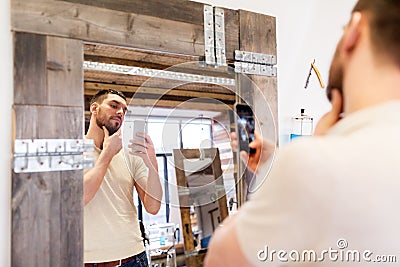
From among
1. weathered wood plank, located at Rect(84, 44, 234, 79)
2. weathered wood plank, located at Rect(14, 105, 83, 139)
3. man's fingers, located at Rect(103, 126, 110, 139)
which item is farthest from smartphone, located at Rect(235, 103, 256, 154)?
weathered wood plank, located at Rect(14, 105, 83, 139)

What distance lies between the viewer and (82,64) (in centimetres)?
110

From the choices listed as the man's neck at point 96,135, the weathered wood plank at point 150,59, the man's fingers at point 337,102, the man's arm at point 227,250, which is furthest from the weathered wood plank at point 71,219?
the man's fingers at point 337,102

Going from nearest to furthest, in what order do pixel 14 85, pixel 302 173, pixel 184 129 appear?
pixel 302 173, pixel 14 85, pixel 184 129

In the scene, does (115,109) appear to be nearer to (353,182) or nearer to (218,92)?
(218,92)

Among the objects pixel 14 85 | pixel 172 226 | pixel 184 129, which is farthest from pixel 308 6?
pixel 14 85

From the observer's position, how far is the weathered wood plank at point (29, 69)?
1.00 metres

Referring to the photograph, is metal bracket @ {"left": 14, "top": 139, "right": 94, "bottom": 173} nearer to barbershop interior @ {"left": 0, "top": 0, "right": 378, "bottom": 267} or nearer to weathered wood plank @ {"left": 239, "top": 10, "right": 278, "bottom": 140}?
barbershop interior @ {"left": 0, "top": 0, "right": 378, "bottom": 267}

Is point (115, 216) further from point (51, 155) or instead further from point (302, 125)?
point (302, 125)

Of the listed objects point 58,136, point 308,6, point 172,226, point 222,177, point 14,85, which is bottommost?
point 172,226

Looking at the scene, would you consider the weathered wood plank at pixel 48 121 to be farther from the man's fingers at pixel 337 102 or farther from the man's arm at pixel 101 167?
the man's fingers at pixel 337 102

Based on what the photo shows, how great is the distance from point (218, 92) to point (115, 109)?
384 millimetres

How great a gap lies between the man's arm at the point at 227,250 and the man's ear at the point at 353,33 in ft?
0.96

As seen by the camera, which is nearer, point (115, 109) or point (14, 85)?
point (14, 85)

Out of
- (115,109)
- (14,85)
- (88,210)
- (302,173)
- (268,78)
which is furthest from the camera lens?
(268,78)
